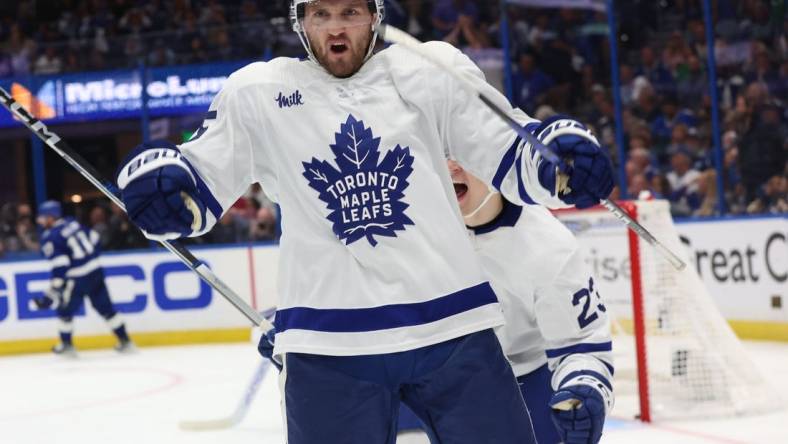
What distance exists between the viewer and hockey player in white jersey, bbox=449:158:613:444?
7.39ft

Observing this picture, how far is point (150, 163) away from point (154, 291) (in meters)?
7.39

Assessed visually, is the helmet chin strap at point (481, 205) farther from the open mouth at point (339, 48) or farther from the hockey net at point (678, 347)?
the hockey net at point (678, 347)

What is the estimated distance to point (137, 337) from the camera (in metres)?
9.05

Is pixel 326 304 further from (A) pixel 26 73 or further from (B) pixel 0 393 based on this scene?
(A) pixel 26 73

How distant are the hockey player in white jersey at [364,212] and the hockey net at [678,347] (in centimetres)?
294

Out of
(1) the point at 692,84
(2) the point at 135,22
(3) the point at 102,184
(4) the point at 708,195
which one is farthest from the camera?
(2) the point at 135,22

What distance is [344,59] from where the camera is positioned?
1.90 m

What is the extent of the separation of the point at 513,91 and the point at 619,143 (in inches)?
47.9

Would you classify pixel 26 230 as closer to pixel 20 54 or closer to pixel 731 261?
pixel 20 54

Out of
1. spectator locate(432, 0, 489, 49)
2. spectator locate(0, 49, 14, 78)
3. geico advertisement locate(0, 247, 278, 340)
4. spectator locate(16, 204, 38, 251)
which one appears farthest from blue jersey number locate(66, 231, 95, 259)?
spectator locate(432, 0, 489, 49)

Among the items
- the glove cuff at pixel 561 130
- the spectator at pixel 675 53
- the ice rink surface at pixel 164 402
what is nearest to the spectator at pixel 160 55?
the ice rink surface at pixel 164 402

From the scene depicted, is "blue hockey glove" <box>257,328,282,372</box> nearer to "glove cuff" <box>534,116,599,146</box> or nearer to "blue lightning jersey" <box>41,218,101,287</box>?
"glove cuff" <box>534,116,599,146</box>

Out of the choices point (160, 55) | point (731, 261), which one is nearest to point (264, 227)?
point (160, 55)

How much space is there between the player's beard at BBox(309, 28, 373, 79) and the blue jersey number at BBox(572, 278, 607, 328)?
2.25 feet
